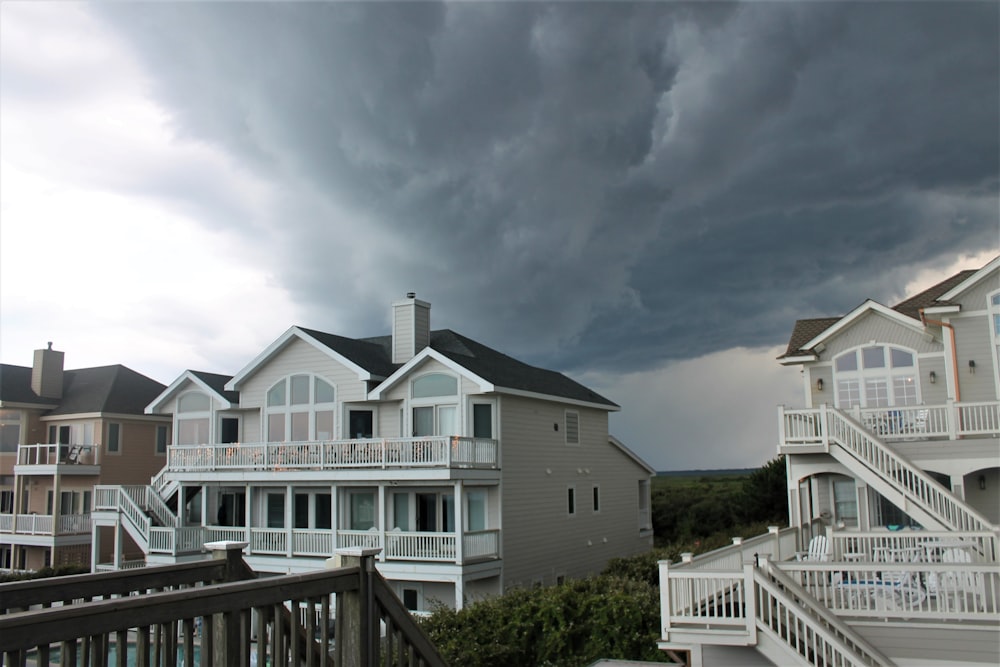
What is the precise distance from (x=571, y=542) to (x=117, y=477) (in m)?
21.6

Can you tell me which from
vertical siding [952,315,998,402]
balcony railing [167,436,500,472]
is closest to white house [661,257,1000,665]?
vertical siding [952,315,998,402]

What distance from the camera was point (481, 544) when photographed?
2252 cm

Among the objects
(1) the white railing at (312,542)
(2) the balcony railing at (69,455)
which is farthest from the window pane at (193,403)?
(1) the white railing at (312,542)

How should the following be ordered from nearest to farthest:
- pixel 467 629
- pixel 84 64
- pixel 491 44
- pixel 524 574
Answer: pixel 84 64, pixel 467 629, pixel 491 44, pixel 524 574

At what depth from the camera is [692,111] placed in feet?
72.9

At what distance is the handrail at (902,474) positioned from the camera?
15195mm

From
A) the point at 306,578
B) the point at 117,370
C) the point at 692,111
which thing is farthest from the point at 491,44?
the point at 117,370

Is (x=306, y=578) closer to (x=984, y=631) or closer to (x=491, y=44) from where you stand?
(x=984, y=631)

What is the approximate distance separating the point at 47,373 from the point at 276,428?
16894mm

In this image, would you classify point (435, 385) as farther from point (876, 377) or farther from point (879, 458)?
point (879, 458)

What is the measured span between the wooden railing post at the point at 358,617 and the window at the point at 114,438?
34.9 meters

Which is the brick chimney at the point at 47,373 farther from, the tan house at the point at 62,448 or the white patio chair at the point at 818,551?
the white patio chair at the point at 818,551

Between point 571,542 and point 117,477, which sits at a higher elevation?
point 117,477

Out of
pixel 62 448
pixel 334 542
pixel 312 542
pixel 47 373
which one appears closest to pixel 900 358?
pixel 334 542
